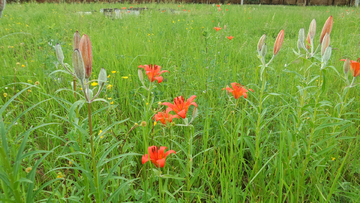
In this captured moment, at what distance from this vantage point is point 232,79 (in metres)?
2.10

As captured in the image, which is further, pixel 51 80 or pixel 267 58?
pixel 267 58

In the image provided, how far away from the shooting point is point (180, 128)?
62.3 inches

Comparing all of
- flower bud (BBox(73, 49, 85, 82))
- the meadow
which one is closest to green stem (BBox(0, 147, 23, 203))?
the meadow

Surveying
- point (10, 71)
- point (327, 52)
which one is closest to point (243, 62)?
point (327, 52)

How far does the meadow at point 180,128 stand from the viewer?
2.90 ft

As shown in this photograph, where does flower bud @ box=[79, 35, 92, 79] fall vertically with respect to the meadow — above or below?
above

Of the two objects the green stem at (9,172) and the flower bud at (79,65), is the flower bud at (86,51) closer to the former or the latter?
the flower bud at (79,65)

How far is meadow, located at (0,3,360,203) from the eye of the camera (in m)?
0.88

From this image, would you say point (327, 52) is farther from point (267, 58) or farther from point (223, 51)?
point (223, 51)

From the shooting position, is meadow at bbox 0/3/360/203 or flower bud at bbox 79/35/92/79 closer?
flower bud at bbox 79/35/92/79

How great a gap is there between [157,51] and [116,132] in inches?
65.3

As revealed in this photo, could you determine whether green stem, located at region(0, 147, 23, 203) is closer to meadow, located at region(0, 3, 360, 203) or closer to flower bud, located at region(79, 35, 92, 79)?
meadow, located at region(0, 3, 360, 203)

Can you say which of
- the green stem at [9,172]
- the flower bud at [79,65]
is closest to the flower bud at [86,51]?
the flower bud at [79,65]

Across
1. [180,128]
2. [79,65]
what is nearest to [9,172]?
[79,65]
